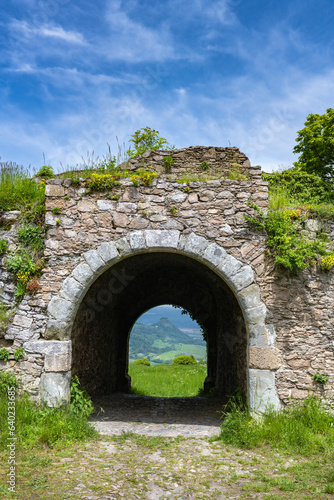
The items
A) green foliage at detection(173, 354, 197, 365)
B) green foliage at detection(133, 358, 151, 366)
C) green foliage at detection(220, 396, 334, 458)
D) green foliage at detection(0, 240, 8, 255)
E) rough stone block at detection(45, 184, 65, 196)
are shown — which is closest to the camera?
green foliage at detection(220, 396, 334, 458)

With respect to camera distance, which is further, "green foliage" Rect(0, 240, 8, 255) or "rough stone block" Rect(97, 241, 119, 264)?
"green foliage" Rect(0, 240, 8, 255)

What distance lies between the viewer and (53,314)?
5586 mm

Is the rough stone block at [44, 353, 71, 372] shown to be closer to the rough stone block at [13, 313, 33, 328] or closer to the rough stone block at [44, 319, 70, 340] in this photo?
the rough stone block at [44, 319, 70, 340]

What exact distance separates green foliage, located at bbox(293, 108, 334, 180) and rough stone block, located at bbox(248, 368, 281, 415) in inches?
395

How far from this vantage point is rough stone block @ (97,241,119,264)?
5.62 meters

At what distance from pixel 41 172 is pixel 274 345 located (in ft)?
15.9

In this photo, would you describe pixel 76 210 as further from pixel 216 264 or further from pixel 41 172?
pixel 216 264

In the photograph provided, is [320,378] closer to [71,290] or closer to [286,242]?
[286,242]

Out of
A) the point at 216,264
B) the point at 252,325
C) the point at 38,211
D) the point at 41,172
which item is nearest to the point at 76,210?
the point at 38,211

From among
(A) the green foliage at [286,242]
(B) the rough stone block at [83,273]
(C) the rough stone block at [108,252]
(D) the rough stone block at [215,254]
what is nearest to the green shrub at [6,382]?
(B) the rough stone block at [83,273]

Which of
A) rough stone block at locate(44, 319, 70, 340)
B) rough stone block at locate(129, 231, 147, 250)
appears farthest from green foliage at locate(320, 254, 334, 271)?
rough stone block at locate(44, 319, 70, 340)

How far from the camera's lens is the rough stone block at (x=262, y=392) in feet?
17.2

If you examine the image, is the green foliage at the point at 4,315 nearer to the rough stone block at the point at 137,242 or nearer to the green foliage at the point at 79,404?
the green foliage at the point at 79,404

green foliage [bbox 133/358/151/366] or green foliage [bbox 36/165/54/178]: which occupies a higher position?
green foliage [bbox 36/165/54/178]
